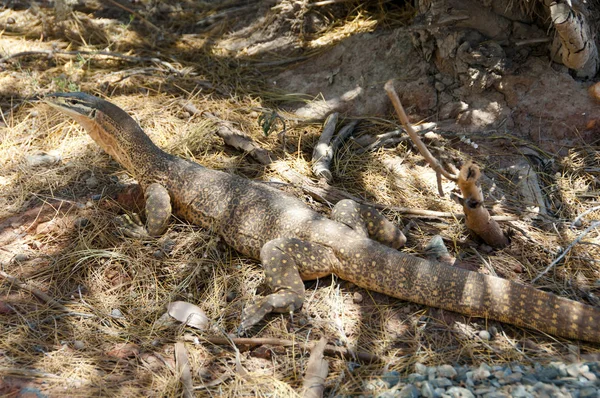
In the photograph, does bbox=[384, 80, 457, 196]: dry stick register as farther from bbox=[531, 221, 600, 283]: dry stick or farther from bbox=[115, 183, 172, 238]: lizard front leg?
bbox=[115, 183, 172, 238]: lizard front leg

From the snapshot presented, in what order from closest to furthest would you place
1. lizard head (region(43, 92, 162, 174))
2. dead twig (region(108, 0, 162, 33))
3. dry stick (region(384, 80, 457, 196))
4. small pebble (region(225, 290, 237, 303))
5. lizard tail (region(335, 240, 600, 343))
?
dry stick (region(384, 80, 457, 196)), lizard tail (region(335, 240, 600, 343)), small pebble (region(225, 290, 237, 303)), lizard head (region(43, 92, 162, 174)), dead twig (region(108, 0, 162, 33))

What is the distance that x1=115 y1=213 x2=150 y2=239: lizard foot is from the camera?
4.48 meters

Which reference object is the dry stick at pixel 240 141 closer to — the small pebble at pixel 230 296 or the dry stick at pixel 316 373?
the small pebble at pixel 230 296

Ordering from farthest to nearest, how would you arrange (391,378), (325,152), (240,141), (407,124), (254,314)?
(240,141) < (325,152) < (254,314) < (391,378) < (407,124)

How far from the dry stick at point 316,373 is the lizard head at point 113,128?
7.88ft

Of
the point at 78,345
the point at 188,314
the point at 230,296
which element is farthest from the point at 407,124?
the point at 78,345

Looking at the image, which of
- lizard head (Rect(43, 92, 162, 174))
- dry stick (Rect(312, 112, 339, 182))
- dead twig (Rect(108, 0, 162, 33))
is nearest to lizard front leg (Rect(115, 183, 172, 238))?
lizard head (Rect(43, 92, 162, 174))

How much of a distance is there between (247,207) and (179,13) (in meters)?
4.72

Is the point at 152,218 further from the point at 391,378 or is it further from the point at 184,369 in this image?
the point at 391,378

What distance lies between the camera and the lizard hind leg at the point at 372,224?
4.34 m

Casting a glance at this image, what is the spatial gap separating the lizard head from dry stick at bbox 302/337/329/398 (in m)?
2.40

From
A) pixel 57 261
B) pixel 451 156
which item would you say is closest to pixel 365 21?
pixel 451 156

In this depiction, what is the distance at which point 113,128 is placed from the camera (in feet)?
16.1

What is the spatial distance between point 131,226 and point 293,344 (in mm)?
1842
